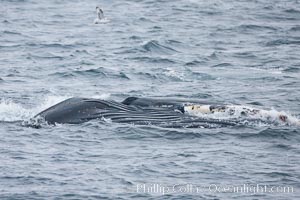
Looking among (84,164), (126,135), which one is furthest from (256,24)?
(84,164)

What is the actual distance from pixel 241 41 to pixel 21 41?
8.90 meters

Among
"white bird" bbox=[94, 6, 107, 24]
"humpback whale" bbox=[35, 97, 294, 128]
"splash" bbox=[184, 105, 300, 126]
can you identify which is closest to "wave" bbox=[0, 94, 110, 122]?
"humpback whale" bbox=[35, 97, 294, 128]

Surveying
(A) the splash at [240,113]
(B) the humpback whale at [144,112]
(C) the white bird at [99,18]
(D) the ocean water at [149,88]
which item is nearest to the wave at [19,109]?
(D) the ocean water at [149,88]

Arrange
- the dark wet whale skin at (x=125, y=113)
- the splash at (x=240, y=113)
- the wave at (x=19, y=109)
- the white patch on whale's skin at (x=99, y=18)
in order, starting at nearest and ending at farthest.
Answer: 1. the dark wet whale skin at (x=125, y=113)
2. the splash at (x=240, y=113)
3. the wave at (x=19, y=109)
4. the white patch on whale's skin at (x=99, y=18)

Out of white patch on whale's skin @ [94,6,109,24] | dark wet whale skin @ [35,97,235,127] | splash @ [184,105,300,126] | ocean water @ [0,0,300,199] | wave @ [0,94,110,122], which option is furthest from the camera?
white patch on whale's skin @ [94,6,109,24]

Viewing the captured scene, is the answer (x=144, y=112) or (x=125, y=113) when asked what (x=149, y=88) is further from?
(x=125, y=113)

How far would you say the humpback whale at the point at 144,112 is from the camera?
837 inches

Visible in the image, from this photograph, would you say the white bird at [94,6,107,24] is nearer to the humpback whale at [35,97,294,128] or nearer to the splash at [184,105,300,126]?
the humpback whale at [35,97,294,128]

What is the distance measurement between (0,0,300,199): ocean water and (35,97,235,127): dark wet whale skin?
1.60ft

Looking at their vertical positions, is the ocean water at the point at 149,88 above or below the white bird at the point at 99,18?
below

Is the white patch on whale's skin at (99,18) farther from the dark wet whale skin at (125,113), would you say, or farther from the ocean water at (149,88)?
the dark wet whale skin at (125,113)

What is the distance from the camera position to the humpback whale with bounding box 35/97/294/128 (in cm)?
2125

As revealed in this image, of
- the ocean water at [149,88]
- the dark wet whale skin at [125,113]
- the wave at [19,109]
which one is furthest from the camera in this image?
the wave at [19,109]

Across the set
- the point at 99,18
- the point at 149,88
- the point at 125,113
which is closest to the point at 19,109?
the point at 125,113
